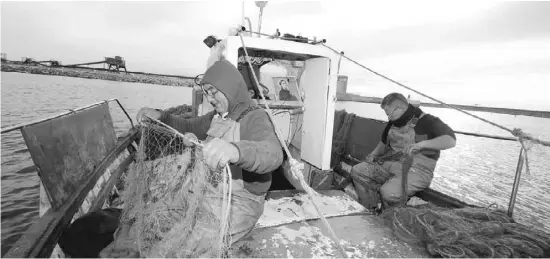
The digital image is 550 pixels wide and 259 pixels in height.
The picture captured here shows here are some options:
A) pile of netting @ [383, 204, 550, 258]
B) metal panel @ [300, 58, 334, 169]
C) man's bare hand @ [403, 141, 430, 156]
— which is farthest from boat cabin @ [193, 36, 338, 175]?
pile of netting @ [383, 204, 550, 258]

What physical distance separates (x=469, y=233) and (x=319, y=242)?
1.39 m

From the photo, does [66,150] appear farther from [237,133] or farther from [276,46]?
[276,46]

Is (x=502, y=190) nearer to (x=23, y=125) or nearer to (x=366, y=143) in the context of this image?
(x=366, y=143)

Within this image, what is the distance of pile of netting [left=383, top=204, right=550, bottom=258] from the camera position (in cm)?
201

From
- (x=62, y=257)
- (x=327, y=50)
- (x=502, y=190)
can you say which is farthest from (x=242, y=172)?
(x=502, y=190)

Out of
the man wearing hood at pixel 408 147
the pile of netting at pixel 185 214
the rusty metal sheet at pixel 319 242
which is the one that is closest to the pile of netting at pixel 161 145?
the pile of netting at pixel 185 214

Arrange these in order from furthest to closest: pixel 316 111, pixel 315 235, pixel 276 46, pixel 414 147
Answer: pixel 316 111 → pixel 276 46 → pixel 414 147 → pixel 315 235

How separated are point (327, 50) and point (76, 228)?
12.8ft

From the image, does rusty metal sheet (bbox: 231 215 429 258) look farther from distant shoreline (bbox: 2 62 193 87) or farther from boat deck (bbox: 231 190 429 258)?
distant shoreline (bbox: 2 62 193 87)

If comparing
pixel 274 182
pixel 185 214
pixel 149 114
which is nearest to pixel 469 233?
pixel 185 214

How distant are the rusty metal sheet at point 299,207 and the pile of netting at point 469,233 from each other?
60 cm

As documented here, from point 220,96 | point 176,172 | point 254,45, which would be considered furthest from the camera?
point 254,45

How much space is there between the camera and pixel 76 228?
191 cm

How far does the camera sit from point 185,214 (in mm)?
1998
